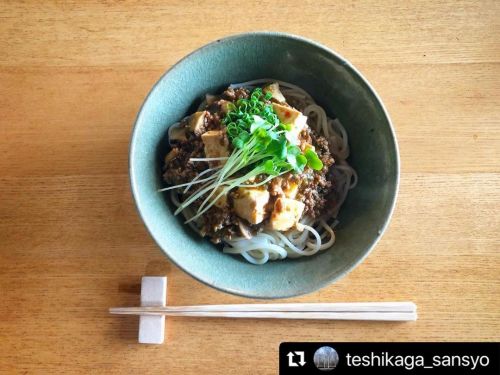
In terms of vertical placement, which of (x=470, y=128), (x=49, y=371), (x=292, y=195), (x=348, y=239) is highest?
(x=470, y=128)

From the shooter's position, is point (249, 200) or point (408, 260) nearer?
point (249, 200)

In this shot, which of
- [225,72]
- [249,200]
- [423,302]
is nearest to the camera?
[249,200]

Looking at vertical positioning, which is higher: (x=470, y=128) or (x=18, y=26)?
(x=18, y=26)

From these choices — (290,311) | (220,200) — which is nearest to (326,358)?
Result: (290,311)

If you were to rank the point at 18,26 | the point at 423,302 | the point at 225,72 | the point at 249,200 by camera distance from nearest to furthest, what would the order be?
the point at 249,200 < the point at 225,72 < the point at 423,302 < the point at 18,26

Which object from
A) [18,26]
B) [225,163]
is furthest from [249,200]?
[18,26]

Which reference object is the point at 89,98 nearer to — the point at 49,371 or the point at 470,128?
the point at 49,371

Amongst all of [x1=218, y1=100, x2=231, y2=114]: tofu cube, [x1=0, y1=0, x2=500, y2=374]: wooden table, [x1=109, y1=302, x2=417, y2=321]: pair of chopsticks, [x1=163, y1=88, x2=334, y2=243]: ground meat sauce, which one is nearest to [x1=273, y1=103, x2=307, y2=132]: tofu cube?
[x1=163, y1=88, x2=334, y2=243]: ground meat sauce
